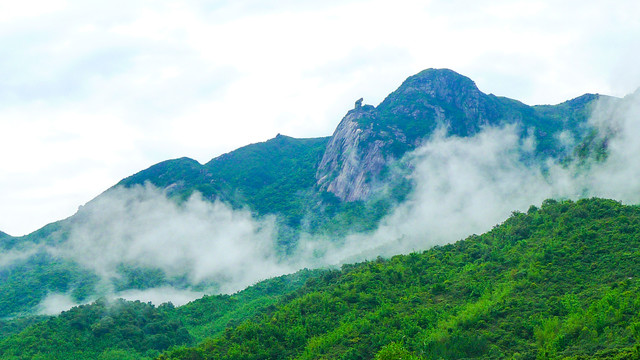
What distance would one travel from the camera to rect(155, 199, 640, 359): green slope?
5672cm

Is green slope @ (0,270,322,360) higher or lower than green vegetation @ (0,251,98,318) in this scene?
lower

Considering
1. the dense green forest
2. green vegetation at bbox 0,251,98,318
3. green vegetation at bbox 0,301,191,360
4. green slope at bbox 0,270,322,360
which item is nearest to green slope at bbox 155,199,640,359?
the dense green forest

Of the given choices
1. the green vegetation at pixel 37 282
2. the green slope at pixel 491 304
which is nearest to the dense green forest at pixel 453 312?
the green slope at pixel 491 304

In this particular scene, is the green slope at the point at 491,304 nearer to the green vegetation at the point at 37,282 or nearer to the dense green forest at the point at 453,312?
the dense green forest at the point at 453,312

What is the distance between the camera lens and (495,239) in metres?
98.2

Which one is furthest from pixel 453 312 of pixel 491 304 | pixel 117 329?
pixel 117 329

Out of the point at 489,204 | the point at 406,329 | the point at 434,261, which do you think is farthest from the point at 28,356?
the point at 489,204

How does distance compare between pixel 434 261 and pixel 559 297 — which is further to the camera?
pixel 434 261

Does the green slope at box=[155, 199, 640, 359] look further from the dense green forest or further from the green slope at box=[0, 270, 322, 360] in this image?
the green slope at box=[0, 270, 322, 360]

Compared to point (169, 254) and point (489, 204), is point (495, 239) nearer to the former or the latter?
point (489, 204)

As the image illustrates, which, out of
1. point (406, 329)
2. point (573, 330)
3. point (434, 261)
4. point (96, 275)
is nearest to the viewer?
point (573, 330)

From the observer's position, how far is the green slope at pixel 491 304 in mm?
56719

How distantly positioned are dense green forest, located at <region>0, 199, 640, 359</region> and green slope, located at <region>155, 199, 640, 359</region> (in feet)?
0.57

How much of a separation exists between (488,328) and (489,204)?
112 m
